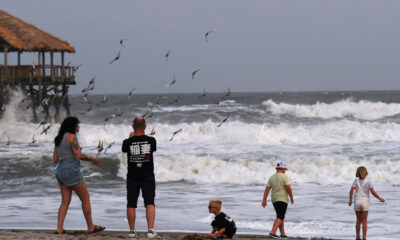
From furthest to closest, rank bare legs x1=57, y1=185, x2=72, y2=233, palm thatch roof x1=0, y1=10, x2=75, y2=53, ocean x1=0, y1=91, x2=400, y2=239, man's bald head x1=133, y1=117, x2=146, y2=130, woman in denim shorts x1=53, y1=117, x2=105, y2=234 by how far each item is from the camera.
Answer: palm thatch roof x1=0, y1=10, x2=75, y2=53 < ocean x1=0, y1=91, x2=400, y2=239 < bare legs x1=57, y1=185, x2=72, y2=233 < woman in denim shorts x1=53, y1=117, x2=105, y2=234 < man's bald head x1=133, y1=117, x2=146, y2=130

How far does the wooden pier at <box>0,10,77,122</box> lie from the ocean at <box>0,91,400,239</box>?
102cm

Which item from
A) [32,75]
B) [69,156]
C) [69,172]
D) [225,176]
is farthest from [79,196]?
[32,75]

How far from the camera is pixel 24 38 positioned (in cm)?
3450

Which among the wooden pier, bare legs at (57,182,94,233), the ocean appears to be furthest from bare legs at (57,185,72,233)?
the wooden pier

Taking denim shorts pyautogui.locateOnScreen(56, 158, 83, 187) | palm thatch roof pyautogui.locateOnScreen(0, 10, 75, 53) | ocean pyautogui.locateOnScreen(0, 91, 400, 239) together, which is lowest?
ocean pyautogui.locateOnScreen(0, 91, 400, 239)

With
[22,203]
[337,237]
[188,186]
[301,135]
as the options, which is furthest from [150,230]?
[301,135]

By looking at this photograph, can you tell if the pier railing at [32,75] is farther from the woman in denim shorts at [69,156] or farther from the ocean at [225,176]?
the woman in denim shorts at [69,156]

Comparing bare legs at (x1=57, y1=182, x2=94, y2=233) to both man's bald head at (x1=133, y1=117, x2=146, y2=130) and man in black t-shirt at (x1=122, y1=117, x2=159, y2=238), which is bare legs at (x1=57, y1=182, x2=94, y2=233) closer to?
man in black t-shirt at (x1=122, y1=117, x2=159, y2=238)

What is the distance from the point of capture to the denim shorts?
7492 mm

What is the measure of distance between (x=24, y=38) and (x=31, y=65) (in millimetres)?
1362

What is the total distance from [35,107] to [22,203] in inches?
988

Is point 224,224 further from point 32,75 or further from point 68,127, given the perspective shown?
point 32,75

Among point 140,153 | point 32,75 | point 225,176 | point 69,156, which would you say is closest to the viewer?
point 140,153

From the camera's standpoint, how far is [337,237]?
362 inches
